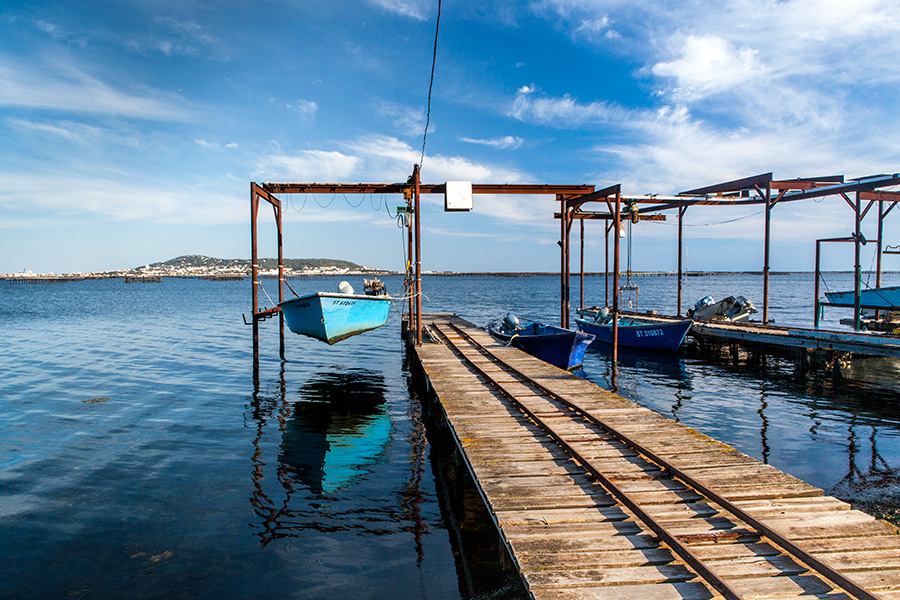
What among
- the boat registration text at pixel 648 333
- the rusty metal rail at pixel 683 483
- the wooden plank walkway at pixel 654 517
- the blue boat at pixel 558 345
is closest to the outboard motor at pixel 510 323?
the blue boat at pixel 558 345

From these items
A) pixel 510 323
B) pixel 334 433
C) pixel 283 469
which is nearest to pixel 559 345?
pixel 510 323

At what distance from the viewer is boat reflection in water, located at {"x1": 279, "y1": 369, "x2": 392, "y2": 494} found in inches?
364

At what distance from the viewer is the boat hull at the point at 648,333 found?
70.7 feet

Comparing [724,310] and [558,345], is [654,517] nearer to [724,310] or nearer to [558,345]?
[558,345]

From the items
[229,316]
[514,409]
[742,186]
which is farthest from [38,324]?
[742,186]

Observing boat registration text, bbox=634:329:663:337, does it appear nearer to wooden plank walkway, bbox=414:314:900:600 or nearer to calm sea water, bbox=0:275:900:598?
calm sea water, bbox=0:275:900:598

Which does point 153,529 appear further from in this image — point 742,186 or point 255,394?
point 742,186

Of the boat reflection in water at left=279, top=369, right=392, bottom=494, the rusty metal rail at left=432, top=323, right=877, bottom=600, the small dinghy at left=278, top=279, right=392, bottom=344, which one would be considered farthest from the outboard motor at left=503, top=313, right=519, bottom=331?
the rusty metal rail at left=432, top=323, right=877, bottom=600

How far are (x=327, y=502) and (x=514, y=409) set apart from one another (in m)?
3.58

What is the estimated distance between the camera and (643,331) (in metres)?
22.8

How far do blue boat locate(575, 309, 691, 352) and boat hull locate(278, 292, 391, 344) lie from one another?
11.4 metres

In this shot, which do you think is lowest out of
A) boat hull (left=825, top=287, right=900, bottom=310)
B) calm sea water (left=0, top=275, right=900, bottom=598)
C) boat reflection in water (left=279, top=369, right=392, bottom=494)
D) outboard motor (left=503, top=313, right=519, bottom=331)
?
boat reflection in water (left=279, top=369, right=392, bottom=494)

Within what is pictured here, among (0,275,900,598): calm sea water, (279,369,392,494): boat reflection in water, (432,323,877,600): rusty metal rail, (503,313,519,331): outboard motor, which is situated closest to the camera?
(432,323,877,600): rusty metal rail

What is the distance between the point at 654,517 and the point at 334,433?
28.6ft
